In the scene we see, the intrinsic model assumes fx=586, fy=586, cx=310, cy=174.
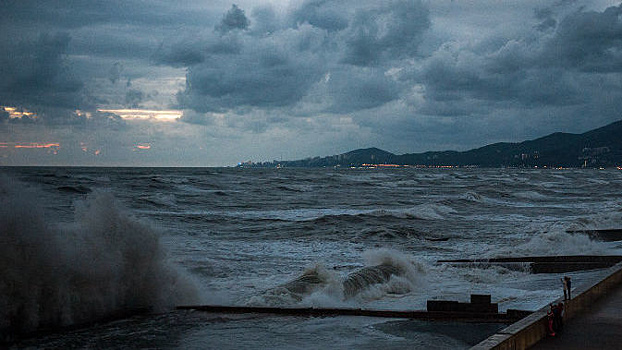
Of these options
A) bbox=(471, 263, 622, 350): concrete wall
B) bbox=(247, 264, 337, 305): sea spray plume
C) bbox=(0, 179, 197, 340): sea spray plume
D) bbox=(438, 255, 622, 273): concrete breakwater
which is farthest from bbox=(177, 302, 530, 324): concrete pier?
bbox=(438, 255, 622, 273): concrete breakwater

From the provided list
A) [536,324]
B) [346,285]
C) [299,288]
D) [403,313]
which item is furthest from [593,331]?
[299,288]

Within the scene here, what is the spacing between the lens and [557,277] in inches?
550

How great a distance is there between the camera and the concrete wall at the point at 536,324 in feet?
20.3

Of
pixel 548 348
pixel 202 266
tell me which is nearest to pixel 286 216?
pixel 202 266

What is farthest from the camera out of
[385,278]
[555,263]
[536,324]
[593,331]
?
[555,263]

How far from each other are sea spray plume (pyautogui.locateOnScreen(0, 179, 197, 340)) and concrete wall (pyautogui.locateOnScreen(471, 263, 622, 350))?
6381 millimetres

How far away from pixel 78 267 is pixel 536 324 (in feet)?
24.4

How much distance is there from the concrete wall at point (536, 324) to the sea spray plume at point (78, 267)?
6.38 metres

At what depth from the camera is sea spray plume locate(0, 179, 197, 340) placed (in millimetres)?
9188

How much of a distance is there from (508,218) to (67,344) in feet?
92.6

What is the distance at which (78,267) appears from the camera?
10.2 metres

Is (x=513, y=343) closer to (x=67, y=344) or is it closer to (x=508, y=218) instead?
(x=67, y=344)

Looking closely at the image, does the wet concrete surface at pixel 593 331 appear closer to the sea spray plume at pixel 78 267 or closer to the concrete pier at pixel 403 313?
the concrete pier at pixel 403 313

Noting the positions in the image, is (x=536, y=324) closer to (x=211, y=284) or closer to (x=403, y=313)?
(x=403, y=313)
